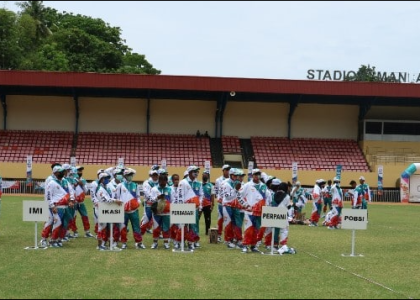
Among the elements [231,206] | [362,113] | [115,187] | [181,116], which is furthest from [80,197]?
[362,113]

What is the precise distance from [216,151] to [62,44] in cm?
2921

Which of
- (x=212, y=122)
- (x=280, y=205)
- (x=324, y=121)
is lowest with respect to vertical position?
(x=280, y=205)

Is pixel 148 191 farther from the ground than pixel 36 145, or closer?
A: closer

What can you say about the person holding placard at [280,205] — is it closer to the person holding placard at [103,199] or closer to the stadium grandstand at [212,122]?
the person holding placard at [103,199]

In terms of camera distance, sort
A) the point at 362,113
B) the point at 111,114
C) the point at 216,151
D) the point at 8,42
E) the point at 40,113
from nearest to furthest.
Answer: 1. the point at 216,151
2. the point at 40,113
3. the point at 111,114
4. the point at 362,113
5. the point at 8,42

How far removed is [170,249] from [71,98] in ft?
119

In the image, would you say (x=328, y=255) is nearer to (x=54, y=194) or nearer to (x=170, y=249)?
(x=170, y=249)

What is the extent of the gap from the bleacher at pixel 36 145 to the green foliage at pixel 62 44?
17689 mm

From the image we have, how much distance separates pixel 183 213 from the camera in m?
16.8

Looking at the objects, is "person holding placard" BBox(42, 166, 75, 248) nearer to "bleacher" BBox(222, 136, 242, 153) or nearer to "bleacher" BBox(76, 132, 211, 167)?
"bleacher" BBox(76, 132, 211, 167)

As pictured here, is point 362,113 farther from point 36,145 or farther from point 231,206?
point 231,206

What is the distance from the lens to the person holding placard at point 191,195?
684 inches

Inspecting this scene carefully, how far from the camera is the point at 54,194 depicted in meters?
17.2

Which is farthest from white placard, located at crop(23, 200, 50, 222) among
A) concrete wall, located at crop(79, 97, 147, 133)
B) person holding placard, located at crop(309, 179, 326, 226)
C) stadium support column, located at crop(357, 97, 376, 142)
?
stadium support column, located at crop(357, 97, 376, 142)
